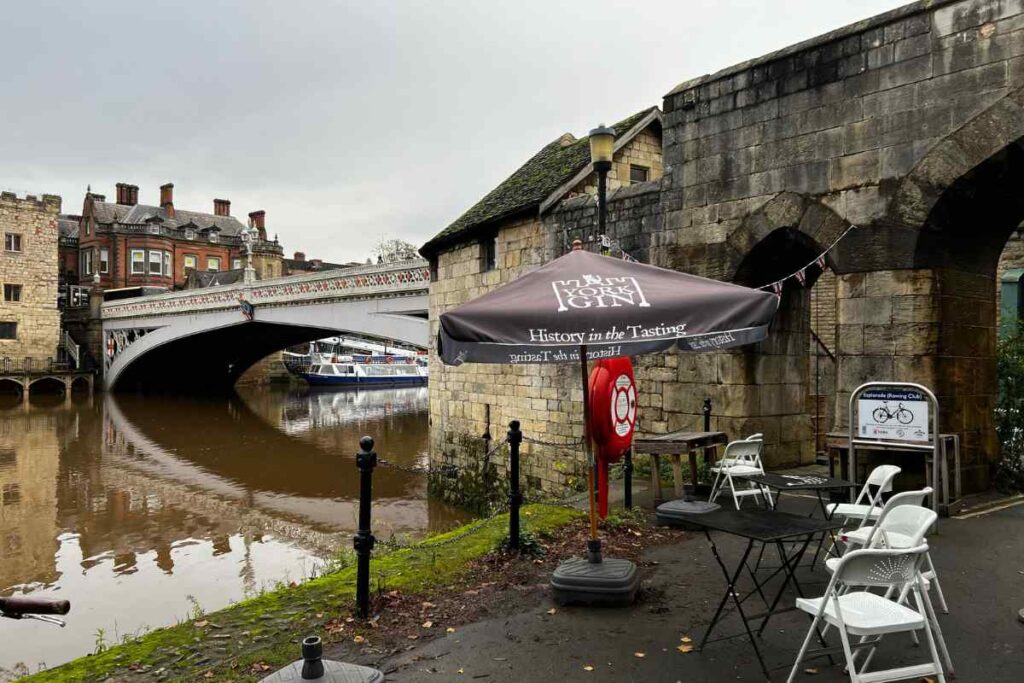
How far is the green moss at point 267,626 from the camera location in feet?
13.2

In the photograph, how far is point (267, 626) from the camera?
4.61 metres

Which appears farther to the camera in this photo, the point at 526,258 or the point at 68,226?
the point at 68,226

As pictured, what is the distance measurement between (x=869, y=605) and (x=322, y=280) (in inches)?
841

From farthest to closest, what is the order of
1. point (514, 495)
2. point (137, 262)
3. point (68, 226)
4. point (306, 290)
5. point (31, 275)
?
1. point (68, 226)
2. point (137, 262)
3. point (31, 275)
4. point (306, 290)
5. point (514, 495)

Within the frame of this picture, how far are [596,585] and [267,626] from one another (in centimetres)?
211

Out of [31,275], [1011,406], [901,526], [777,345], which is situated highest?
[31,275]

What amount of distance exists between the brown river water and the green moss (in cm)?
156

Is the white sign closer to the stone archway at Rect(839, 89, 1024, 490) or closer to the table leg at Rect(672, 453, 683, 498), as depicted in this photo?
the stone archway at Rect(839, 89, 1024, 490)

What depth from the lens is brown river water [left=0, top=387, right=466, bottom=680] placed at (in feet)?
29.3

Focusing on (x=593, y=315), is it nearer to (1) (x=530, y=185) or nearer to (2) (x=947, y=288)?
(2) (x=947, y=288)

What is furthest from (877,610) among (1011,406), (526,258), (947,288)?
(526,258)

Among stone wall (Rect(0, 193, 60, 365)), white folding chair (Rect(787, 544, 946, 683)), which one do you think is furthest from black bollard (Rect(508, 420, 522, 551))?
stone wall (Rect(0, 193, 60, 365))

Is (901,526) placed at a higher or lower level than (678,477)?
higher

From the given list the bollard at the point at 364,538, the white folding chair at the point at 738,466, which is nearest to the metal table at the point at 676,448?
the white folding chair at the point at 738,466
